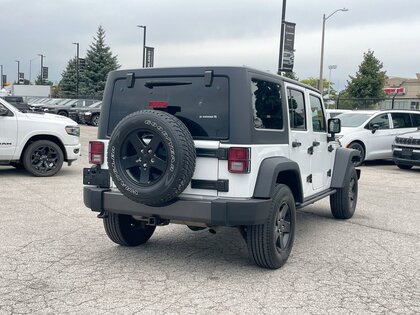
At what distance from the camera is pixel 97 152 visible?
5.14 m

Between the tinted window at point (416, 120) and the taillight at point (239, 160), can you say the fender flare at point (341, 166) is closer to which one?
the taillight at point (239, 160)

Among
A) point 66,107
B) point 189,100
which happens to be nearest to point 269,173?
point 189,100

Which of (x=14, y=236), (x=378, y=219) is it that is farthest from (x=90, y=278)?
(x=378, y=219)

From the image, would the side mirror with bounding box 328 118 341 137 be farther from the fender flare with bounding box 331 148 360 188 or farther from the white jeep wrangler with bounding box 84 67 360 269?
the white jeep wrangler with bounding box 84 67 360 269

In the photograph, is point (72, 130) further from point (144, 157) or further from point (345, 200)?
point (144, 157)

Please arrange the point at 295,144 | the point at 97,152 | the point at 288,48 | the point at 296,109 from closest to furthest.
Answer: the point at 97,152 < the point at 295,144 < the point at 296,109 < the point at 288,48

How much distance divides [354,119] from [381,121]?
2.80ft

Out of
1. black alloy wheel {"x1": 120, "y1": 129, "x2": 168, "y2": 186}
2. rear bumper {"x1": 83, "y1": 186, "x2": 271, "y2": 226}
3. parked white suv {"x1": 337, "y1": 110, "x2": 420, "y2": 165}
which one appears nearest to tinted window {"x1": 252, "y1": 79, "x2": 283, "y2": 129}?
rear bumper {"x1": 83, "y1": 186, "x2": 271, "y2": 226}

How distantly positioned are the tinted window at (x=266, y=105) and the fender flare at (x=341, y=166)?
217cm

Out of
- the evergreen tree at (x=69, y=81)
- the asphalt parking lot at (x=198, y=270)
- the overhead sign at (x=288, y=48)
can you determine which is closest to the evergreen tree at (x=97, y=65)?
the evergreen tree at (x=69, y=81)

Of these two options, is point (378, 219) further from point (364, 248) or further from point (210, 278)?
point (210, 278)

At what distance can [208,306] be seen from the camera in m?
4.01

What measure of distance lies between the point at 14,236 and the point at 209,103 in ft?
9.98

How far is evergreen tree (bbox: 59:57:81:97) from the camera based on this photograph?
63156mm
